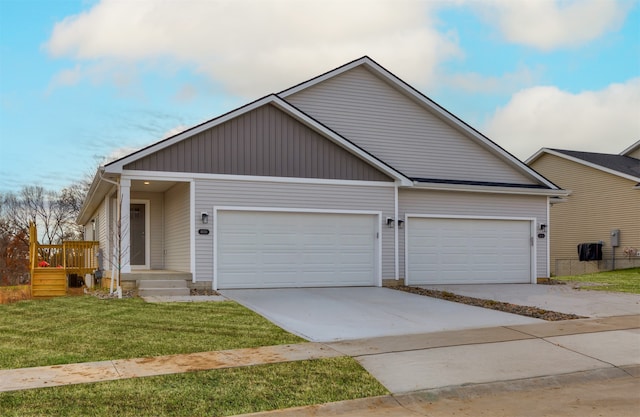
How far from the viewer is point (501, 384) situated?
6.85m

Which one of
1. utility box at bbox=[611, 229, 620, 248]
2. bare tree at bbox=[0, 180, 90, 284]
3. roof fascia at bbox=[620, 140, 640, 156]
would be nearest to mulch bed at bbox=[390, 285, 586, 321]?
utility box at bbox=[611, 229, 620, 248]

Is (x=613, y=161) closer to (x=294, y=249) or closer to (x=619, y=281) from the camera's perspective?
(x=619, y=281)

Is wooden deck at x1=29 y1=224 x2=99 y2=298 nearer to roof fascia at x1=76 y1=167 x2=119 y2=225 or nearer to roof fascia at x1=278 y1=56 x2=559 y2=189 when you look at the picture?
roof fascia at x1=76 y1=167 x2=119 y2=225

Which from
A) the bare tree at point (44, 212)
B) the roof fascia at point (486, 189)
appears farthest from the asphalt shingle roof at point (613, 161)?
the bare tree at point (44, 212)

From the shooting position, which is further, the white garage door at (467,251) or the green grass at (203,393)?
the white garage door at (467,251)

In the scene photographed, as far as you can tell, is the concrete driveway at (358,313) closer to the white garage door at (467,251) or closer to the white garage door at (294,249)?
the white garage door at (294,249)

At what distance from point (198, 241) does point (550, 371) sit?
31.3ft

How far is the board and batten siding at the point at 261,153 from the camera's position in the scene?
14.8 m

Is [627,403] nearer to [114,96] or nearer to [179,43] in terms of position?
[179,43]

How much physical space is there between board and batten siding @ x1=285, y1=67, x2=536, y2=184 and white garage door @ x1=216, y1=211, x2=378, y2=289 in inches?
139

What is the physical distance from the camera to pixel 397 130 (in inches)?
770

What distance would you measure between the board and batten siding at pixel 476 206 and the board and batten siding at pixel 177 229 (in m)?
6.11

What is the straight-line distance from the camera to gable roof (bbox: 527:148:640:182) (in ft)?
87.5

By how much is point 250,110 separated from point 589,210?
19496mm
